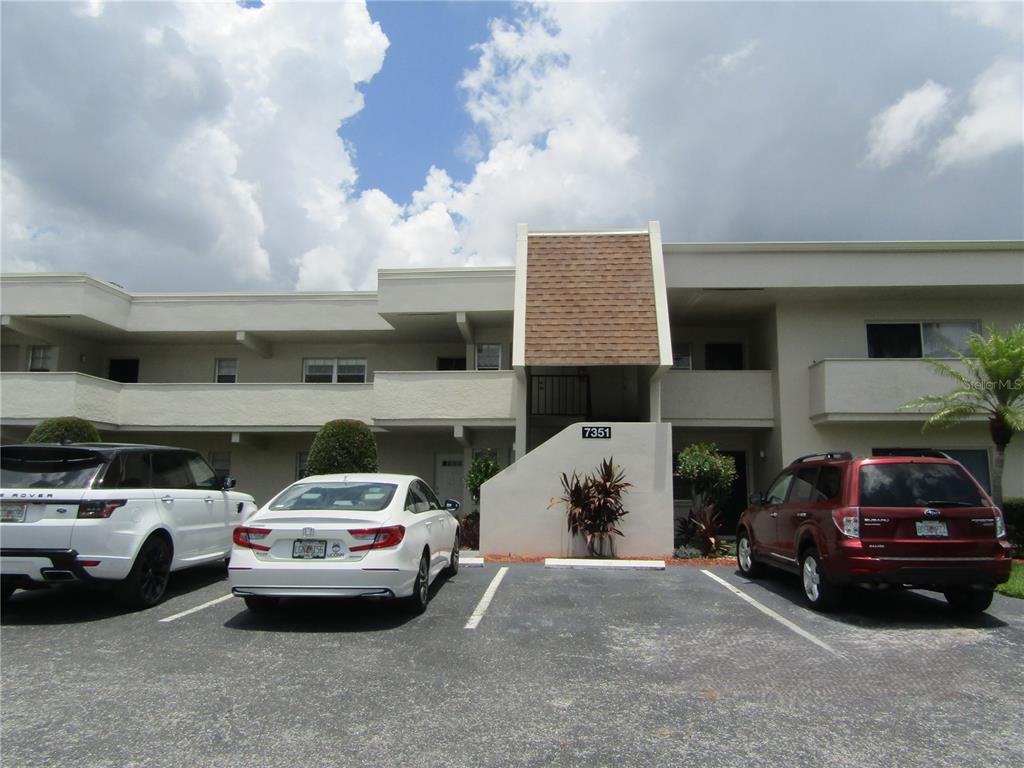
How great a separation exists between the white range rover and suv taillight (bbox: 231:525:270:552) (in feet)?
4.33

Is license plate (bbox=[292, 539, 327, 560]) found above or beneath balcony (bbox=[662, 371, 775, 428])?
beneath

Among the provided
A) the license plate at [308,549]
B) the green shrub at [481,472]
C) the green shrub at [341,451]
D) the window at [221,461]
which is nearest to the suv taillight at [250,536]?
the license plate at [308,549]

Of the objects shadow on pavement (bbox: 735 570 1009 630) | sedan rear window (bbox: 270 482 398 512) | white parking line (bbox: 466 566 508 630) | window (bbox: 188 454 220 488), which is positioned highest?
window (bbox: 188 454 220 488)

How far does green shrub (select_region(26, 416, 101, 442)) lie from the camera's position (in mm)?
15195

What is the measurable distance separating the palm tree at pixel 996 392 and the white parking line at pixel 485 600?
29.6 ft

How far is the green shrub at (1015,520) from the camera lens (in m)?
13.3

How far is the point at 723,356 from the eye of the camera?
18188mm

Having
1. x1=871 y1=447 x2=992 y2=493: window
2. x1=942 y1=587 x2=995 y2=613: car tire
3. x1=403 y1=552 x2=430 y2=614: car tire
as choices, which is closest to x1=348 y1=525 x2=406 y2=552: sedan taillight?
x1=403 y1=552 x2=430 y2=614: car tire

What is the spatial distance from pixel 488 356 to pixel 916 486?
483 inches

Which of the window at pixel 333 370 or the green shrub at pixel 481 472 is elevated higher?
the window at pixel 333 370

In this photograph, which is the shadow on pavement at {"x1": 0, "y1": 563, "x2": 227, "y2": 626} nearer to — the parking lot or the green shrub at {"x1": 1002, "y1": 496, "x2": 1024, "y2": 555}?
the parking lot

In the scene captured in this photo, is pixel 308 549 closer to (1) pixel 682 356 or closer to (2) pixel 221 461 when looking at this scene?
(1) pixel 682 356

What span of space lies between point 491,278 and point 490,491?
20.3 feet

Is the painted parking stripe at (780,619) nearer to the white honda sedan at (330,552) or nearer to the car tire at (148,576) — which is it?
the white honda sedan at (330,552)
